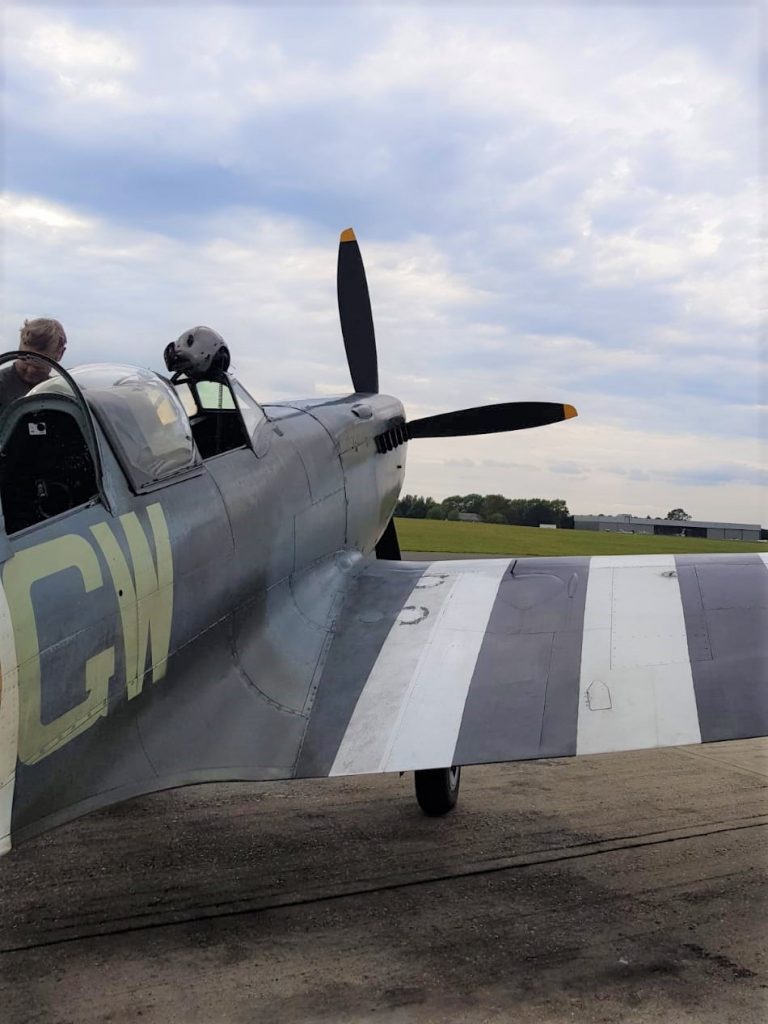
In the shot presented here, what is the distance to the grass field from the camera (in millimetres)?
28969

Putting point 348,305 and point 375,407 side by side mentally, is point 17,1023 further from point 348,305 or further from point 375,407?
point 348,305

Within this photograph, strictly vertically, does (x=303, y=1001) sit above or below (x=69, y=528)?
below

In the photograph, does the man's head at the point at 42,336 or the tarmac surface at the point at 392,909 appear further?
the man's head at the point at 42,336

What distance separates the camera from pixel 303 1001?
10.8 feet

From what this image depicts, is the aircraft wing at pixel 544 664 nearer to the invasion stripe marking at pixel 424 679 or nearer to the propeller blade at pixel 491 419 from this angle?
the invasion stripe marking at pixel 424 679

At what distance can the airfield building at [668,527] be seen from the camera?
150ft

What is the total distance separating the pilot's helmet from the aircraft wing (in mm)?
1658

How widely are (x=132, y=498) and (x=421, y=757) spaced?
1.69m

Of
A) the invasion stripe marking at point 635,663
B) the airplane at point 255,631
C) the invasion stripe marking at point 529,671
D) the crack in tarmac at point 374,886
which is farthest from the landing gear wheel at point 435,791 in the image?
the invasion stripe marking at point 635,663

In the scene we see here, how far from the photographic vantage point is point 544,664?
4430 mm

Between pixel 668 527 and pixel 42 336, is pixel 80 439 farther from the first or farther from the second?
pixel 668 527

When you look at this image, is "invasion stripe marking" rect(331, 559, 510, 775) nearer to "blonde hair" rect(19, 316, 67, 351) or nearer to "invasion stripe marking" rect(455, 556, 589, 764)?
"invasion stripe marking" rect(455, 556, 589, 764)

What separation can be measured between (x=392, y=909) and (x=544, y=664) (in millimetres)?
1368

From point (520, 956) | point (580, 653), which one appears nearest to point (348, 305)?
point (580, 653)
